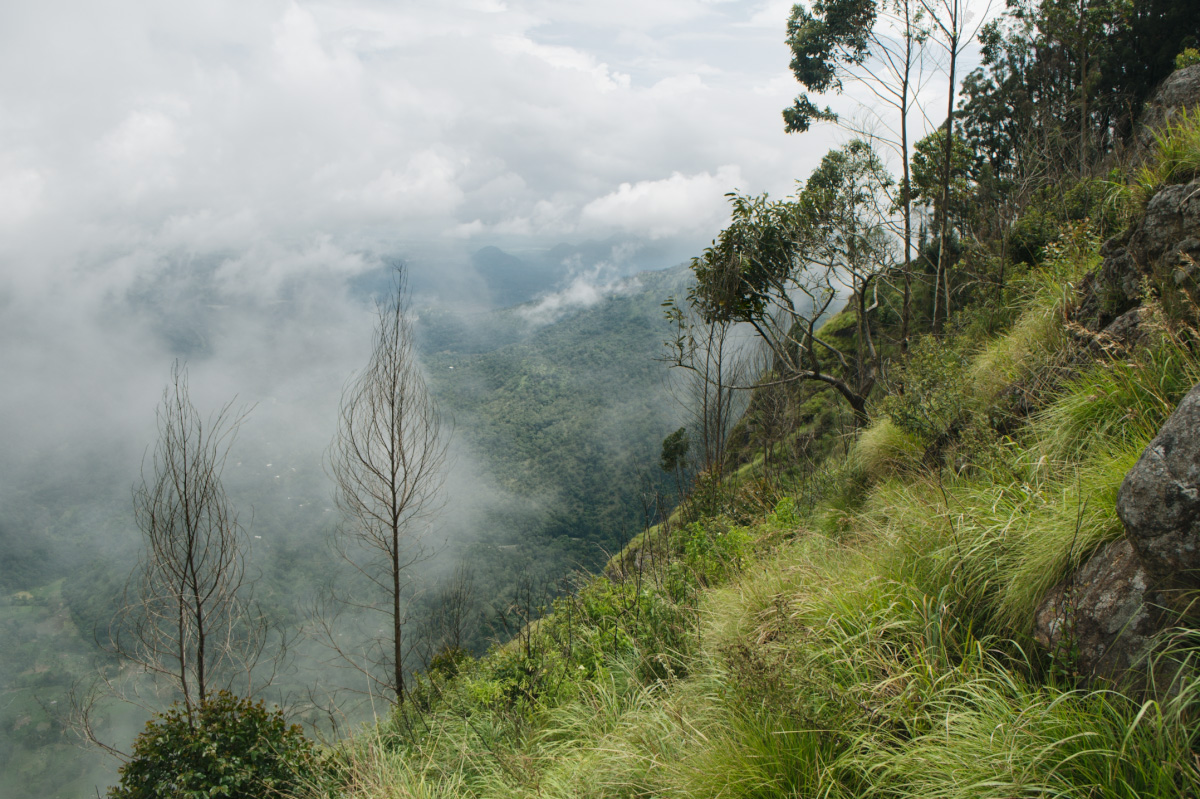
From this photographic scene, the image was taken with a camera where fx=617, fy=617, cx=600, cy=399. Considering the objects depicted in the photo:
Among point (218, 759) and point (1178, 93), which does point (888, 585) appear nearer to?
point (218, 759)

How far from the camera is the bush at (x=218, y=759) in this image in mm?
6176

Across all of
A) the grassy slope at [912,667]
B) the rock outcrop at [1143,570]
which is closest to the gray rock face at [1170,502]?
the rock outcrop at [1143,570]

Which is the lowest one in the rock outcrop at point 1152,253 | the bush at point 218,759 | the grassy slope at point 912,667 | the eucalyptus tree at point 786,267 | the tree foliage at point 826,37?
the bush at point 218,759

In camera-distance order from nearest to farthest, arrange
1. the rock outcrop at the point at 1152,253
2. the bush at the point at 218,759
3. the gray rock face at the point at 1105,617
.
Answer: the gray rock face at the point at 1105,617, the rock outcrop at the point at 1152,253, the bush at the point at 218,759

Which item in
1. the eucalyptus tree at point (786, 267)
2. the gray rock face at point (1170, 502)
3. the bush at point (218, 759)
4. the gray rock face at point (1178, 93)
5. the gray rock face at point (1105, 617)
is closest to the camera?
the gray rock face at point (1170, 502)

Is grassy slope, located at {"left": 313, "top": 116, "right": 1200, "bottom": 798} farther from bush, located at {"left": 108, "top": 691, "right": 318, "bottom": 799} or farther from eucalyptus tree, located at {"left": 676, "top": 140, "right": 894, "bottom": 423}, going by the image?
eucalyptus tree, located at {"left": 676, "top": 140, "right": 894, "bottom": 423}

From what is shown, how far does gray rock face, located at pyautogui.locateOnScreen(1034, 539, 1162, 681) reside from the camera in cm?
239

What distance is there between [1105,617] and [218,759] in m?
7.52

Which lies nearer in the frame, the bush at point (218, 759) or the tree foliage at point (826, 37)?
the bush at point (218, 759)

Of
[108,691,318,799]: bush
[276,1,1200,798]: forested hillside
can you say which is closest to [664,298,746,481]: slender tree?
[276,1,1200,798]: forested hillside

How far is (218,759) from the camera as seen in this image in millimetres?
6246

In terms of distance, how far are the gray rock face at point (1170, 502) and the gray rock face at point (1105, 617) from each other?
138 mm

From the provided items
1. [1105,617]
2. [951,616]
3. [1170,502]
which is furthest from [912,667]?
[1170,502]

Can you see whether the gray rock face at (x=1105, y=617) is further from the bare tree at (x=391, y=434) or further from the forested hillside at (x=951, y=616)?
the bare tree at (x=391, y=434)
